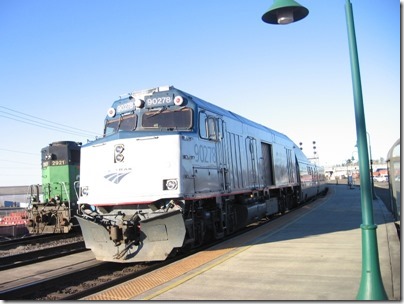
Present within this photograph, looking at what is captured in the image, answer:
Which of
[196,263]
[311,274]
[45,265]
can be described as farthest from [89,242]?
[311,274]

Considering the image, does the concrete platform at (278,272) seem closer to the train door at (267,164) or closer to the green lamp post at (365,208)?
the green lamp post at (365,208)

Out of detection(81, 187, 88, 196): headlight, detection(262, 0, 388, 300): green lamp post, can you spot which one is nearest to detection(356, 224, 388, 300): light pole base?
detection(262, 0, 388, 300): green lamp post

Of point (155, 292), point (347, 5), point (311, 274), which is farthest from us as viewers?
point (311, 274)

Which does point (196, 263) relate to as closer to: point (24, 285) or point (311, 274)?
point (311, 274)

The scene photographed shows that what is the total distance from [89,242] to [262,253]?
388 centimetres

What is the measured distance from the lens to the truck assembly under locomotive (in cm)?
867

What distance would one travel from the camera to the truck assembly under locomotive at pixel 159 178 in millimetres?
8672

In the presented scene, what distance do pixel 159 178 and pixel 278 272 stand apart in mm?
3198

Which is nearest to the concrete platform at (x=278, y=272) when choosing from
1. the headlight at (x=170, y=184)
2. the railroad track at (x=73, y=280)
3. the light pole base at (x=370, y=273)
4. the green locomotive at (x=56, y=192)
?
the light pole base at (x=370, y=273)

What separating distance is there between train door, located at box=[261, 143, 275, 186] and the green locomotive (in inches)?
293

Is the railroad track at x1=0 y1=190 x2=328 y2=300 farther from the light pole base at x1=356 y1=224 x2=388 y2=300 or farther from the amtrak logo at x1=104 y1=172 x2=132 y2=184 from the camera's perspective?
the light pole base at x1=356 y1=224 x2=388 y2=300

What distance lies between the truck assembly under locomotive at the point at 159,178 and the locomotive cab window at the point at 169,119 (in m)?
0.02

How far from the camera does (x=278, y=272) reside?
23.3ft

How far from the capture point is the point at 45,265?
33.5 feet
